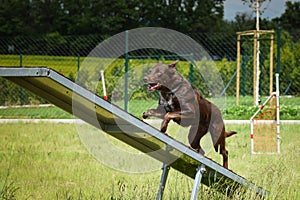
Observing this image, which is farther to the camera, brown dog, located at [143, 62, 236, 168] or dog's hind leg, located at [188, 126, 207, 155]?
dog's hind leg, located at [188, 126, 207, 155]

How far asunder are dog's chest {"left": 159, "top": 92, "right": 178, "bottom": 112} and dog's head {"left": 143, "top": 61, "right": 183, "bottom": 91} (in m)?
0.05

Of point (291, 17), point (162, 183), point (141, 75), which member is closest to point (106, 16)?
point (291, 17)

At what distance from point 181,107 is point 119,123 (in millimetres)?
396

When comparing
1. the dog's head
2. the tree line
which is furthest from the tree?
the dog's head

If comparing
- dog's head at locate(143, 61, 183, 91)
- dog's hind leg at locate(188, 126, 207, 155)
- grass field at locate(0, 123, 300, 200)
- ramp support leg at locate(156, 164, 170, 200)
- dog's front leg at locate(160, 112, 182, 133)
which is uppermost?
dog's head at locate(143, 61, 183, 91)

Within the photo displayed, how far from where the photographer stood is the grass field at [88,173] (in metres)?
3.79

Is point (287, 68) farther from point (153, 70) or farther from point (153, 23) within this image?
point (153, 23)

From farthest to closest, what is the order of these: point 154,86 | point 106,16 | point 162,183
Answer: point 106,16
point 162,183
point 154,86

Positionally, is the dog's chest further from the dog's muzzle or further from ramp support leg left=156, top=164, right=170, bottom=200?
ramp support leg left=156, top=164, right=170, bottom=200

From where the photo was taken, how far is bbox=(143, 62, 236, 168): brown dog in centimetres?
326

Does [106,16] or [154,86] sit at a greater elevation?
[106,16]

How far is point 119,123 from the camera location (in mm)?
3240

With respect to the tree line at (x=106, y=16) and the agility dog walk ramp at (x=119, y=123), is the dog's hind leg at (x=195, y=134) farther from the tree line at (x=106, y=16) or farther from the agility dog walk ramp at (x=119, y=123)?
the tree line at (x=106, y=16)

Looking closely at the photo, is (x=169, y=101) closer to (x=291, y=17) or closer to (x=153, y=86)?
(x=153, y=86)
